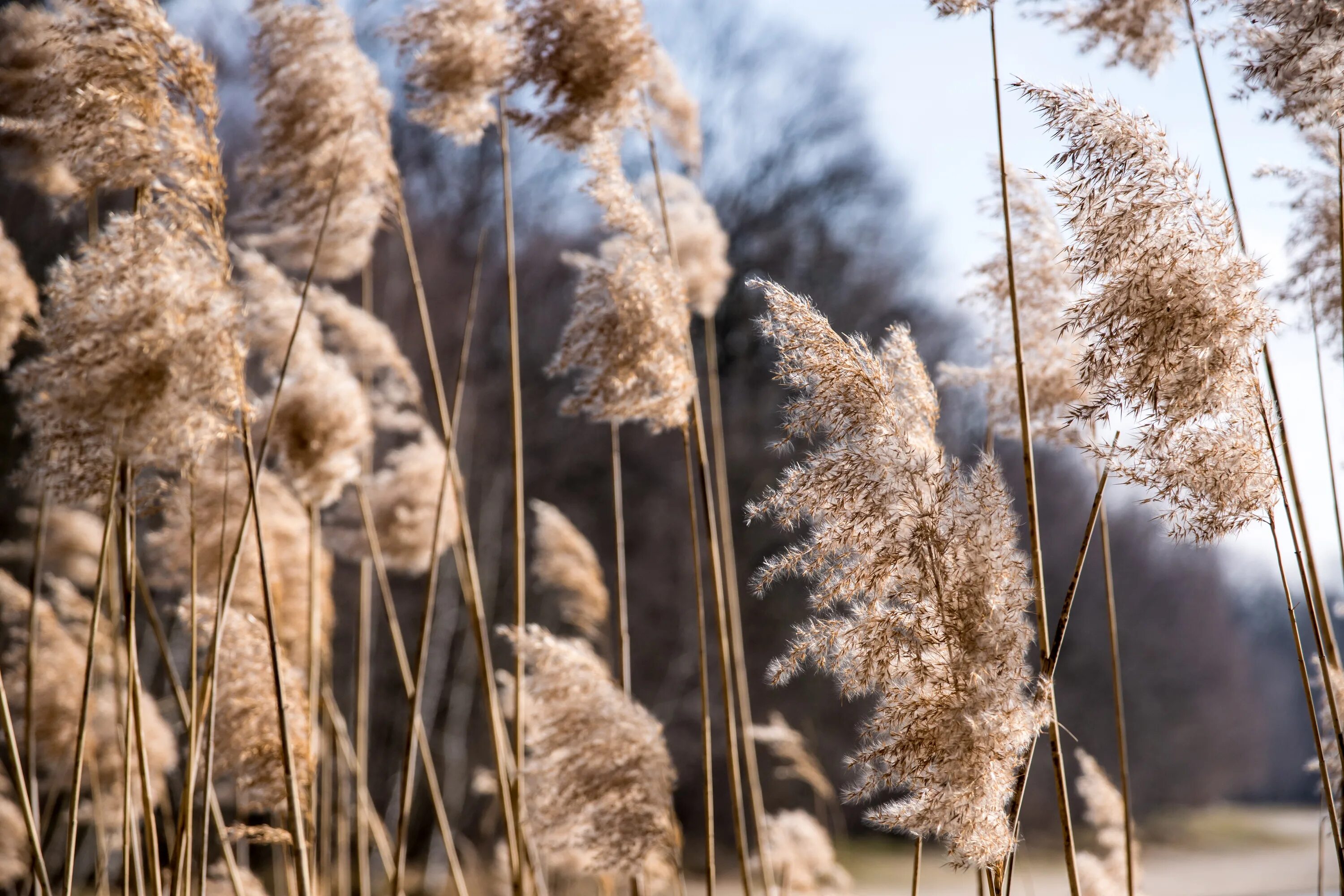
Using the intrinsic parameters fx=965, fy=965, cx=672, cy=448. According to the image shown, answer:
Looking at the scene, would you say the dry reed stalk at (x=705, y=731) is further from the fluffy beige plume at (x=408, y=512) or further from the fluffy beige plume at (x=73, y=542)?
the fluffy beige plume at (x=73, y=542)

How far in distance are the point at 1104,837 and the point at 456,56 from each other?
2.40 m

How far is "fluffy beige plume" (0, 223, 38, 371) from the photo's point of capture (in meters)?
2.17

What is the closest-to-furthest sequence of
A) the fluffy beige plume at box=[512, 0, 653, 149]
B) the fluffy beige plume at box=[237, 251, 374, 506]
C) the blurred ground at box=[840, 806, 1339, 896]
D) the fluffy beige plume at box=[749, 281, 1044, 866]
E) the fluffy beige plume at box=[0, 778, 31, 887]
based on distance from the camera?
the fluffy beige plume at box=[749, 281, 1044, 866] < the fluffy beige plume at box=[512, 0, 653, 149] < the fluffy beige plume at box=[237, 251, 374, 506] < the fluffy beige plume at box=[0, 778, 31, 887] < the blurred ground at box=[840, 806, 1339, 896]

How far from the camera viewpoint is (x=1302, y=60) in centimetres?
121

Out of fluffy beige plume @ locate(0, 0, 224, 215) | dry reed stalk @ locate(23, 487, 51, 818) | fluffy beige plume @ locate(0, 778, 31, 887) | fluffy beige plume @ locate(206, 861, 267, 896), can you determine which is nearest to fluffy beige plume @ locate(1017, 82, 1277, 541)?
fluffy beige plume @ locate(0, 0, 224, 215)

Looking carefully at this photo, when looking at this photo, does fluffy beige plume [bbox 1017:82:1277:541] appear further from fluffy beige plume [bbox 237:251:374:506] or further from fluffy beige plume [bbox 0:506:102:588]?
fluffy beige plume [bbox 0:506:102:588]

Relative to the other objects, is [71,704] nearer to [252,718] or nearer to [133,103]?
[252,718]

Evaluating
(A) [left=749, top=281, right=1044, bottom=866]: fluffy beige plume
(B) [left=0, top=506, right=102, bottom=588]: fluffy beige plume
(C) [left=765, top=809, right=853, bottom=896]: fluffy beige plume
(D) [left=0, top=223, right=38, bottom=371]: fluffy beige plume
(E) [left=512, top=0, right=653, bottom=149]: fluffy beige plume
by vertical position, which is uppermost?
(E) [left=512, top=0, right=653, bottom=149]: fluffy beige plume

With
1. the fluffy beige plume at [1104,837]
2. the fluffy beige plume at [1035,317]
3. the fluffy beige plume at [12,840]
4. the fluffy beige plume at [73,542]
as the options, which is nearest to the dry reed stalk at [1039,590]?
the fluffy beige plume at [1035,317]

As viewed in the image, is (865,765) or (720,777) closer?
(865,765)

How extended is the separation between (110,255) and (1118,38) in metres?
1.65

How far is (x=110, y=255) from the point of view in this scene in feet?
4.34

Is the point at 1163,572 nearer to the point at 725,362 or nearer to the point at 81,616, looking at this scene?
the point at 725,362

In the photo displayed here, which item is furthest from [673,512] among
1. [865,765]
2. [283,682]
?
[865,765]
